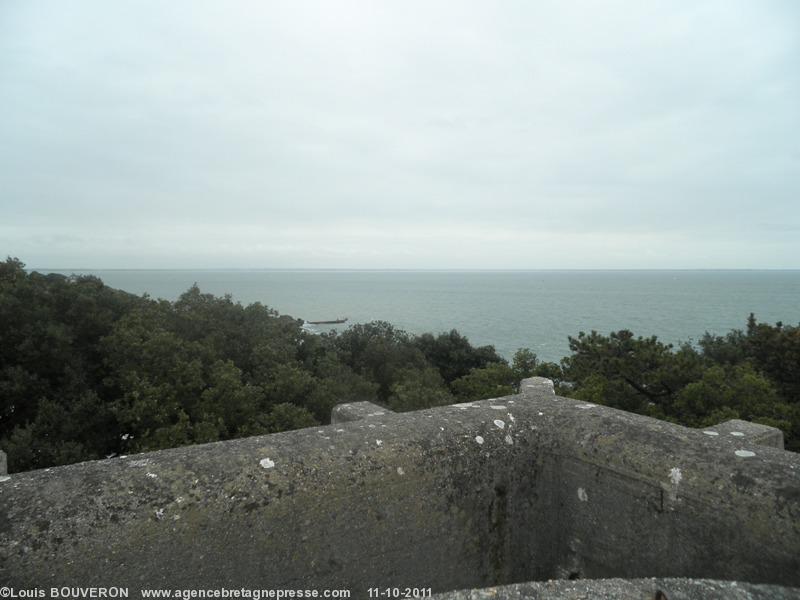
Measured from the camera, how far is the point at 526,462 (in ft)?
10.3

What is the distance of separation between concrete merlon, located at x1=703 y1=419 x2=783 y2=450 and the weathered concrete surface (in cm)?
183

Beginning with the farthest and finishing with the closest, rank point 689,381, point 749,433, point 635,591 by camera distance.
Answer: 1. point 689,381
2. point 749,433
3. point 635,591

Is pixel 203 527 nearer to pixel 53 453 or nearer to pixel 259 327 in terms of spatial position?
pixel 53 453

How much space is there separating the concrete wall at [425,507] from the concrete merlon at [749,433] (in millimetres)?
26

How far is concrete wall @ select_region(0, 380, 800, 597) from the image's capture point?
6.82 feet

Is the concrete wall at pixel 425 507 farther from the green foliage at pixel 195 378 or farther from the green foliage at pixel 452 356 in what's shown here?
the green foliage at pixel 452 356

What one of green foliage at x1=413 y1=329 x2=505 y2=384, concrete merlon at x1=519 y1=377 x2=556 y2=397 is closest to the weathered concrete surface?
concrete merlon at x1=519 y1=377 x2=556 y2=397

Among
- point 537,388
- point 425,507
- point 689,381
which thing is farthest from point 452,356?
point 425,507

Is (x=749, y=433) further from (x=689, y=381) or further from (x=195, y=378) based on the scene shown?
(x=689, y=381)

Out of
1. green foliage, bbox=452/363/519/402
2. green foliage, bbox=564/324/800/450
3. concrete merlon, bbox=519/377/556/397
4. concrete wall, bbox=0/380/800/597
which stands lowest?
green foliage, bbox=452/363/519/402

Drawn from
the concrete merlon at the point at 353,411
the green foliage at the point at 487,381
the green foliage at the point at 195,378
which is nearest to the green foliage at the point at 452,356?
the green foliage at the point at 487,381

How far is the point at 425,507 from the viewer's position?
2760 millimetres

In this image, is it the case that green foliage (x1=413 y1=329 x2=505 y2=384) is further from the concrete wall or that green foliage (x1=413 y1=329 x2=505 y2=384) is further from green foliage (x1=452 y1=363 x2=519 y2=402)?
the concrete wall

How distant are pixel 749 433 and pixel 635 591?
95.0 inches
